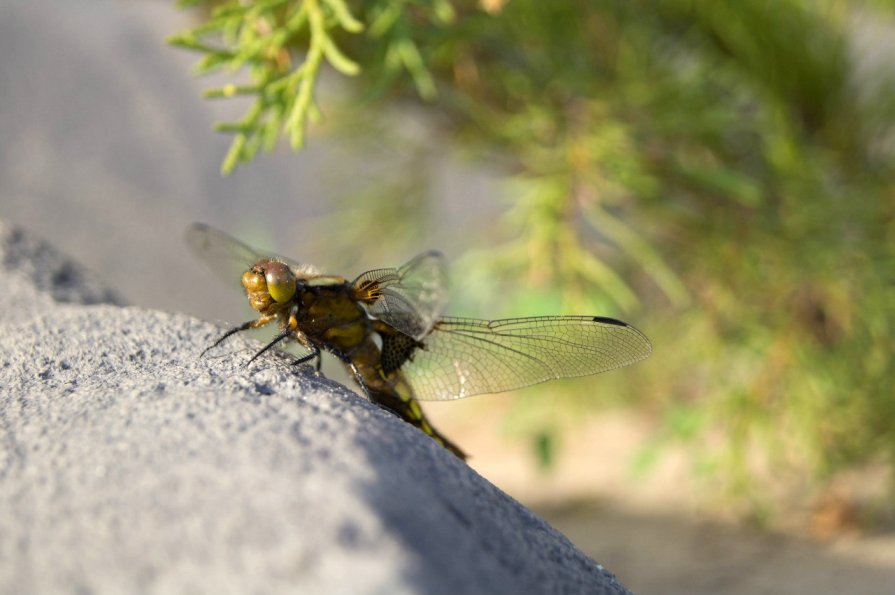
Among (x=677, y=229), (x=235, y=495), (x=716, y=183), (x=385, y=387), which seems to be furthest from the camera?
(x=677, y=229)

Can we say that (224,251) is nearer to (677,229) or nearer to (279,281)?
(279,281)

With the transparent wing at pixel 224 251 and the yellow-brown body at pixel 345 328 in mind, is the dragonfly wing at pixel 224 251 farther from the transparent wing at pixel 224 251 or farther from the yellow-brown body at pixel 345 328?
the yellow-brown body at pixel 345 328

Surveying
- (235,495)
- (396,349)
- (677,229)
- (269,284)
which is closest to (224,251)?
(269,284)

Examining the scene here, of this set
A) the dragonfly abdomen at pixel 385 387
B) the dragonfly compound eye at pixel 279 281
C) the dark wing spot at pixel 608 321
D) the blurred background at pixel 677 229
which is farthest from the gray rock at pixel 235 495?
the blurred background at pixel 677 229

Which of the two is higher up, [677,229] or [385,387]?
[677,229]

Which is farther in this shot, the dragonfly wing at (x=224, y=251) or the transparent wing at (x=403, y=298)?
the dragonfly wing at (x=224, y=251)

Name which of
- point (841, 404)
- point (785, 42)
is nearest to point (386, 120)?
point (785, 42)
